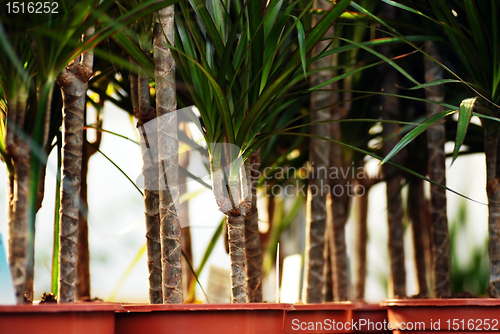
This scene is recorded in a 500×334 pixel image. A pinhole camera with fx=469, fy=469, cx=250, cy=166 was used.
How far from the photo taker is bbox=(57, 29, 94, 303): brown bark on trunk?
0.64m

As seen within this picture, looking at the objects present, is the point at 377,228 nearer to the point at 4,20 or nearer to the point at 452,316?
the point at 452,316

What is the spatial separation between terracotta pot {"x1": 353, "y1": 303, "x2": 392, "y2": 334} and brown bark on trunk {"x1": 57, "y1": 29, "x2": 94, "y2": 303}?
58 cm

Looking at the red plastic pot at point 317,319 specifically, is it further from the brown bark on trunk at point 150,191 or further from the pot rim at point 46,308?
the pot rim at point 46,308

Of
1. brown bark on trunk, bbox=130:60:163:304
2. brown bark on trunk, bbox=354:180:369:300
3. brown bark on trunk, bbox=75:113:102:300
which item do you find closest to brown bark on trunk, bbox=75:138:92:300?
brown bark on trunk, bbox=75:113:102:300

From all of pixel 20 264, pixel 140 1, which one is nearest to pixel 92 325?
pixel 20 264

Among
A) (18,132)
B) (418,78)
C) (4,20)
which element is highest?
(418,78)

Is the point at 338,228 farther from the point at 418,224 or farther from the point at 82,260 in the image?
the point at 82,260

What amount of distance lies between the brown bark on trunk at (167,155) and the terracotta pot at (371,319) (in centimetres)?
41

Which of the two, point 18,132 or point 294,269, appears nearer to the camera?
point 18,132

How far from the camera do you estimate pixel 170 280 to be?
2.40 ft

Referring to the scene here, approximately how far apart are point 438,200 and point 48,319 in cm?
95

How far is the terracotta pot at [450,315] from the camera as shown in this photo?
791 millimetres

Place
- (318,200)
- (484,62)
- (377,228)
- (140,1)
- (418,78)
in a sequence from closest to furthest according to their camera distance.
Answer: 1. (140,1)
2. (484,62)
3. (318,200)
4. (418,78)
5. (377,228)

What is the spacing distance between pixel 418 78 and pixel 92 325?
1.19 metres
